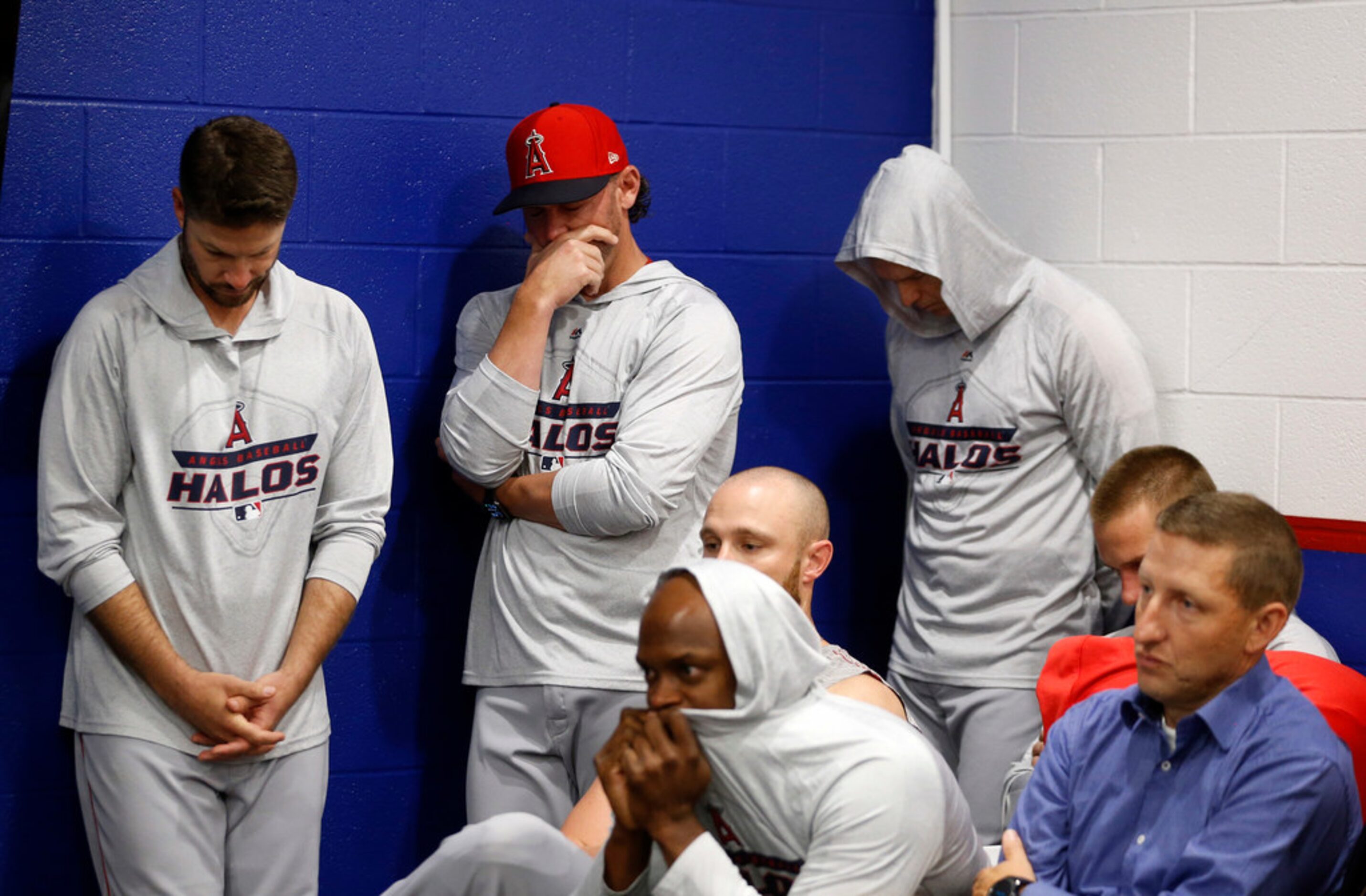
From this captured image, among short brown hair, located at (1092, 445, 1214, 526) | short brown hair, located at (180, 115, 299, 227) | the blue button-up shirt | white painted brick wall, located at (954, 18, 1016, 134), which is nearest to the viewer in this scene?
the blue button-up shirt

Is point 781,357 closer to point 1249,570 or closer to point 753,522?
point 753,522

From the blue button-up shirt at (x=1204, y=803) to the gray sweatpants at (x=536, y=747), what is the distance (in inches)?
40.8

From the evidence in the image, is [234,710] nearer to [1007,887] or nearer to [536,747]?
[536,747]

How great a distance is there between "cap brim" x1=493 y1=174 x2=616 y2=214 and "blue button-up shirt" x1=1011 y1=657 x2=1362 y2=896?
1.43 metres

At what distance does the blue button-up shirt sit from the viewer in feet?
6.14

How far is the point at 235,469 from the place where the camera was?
8.50 ft

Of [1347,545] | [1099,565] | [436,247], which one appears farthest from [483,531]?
[1347,545]

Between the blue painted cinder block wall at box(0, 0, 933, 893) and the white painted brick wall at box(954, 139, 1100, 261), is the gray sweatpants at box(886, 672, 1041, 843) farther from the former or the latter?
the white painted brick wall at box(954, 139, 1100, 261)

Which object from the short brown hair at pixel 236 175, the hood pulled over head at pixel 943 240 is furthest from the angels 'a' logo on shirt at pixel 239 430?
the hood pulled over head at pixel 943 240

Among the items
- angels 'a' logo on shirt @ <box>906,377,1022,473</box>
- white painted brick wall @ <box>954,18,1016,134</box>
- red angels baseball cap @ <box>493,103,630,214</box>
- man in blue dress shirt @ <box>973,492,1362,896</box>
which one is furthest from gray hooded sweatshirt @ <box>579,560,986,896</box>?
white painted brick wall @ <box>954,18,1016,134</box>

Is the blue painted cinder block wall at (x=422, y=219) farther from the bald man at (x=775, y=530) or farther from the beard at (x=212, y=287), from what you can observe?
the bald man at (x=775, y=530)

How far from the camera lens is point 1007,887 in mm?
1886

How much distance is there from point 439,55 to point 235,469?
1.09m

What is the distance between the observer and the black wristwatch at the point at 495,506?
9.73 feet
